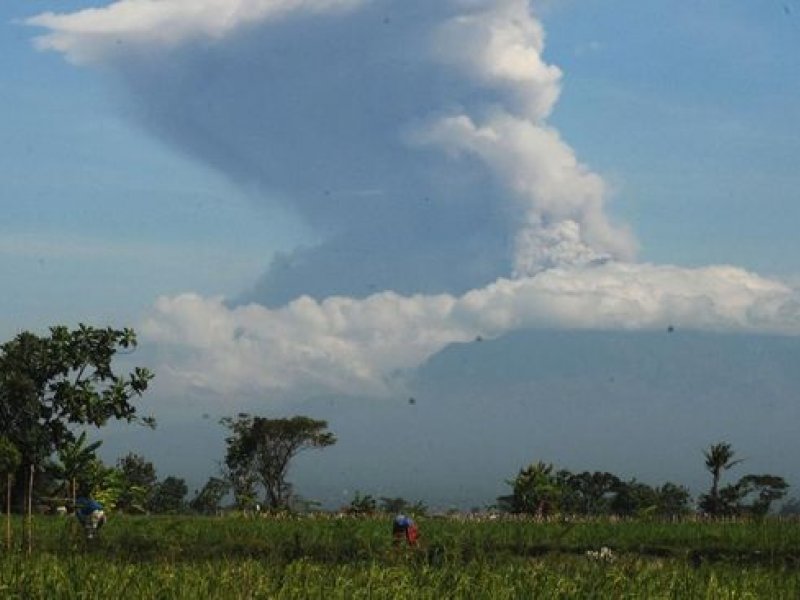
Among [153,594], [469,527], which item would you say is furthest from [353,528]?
[153,594]

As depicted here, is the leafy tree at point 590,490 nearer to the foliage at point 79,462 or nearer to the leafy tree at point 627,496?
the leafy tree at point 627,496

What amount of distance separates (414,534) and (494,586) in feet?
30.7

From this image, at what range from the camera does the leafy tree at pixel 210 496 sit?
6144 centimetres

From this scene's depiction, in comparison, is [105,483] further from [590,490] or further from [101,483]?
[590,490]

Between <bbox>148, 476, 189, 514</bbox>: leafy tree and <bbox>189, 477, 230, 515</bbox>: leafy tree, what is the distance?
5.02 feet

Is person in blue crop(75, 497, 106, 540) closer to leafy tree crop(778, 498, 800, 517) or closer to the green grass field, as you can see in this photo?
the green grass field

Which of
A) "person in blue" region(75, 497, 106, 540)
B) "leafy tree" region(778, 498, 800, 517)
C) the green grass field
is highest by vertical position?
"leafy tree" region(778, 498, 800, 517)

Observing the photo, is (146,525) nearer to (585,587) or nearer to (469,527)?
(469,527)

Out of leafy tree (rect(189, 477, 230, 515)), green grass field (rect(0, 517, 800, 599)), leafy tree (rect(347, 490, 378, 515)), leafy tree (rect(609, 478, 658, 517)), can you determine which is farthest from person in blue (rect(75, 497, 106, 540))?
leafy tree (rect(609, 478, 658, 517))

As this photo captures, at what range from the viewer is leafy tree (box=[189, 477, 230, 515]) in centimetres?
6144

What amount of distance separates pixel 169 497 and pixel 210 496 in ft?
30.5

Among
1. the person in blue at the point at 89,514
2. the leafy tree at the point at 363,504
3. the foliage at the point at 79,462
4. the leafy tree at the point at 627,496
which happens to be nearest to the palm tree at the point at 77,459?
the foliage at the point at 79,462

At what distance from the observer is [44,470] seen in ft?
146

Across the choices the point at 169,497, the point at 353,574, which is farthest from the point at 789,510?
the point at 353,574
